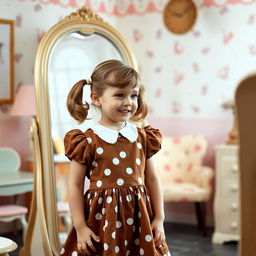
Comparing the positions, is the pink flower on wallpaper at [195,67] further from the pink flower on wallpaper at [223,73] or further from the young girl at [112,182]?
the young girl at [112,182]

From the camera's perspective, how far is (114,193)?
2135 millimetres

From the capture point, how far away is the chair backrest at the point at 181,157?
5.27m

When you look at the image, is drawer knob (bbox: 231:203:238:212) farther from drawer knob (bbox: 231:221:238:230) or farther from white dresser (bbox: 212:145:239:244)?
drawer knob (bbox: 231:221:238:230)

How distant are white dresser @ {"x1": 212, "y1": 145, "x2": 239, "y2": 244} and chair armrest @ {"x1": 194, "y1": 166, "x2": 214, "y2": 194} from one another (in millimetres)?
146

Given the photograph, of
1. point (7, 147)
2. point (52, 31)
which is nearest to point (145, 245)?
point (52, 31)

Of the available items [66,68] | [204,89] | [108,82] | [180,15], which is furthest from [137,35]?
[108,82]

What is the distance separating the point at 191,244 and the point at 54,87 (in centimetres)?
210

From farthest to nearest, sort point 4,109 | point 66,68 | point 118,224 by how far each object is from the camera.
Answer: point 4,109 → point 66,68 → point 118,224

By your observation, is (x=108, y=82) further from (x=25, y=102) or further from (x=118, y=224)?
(x=25, y=102)

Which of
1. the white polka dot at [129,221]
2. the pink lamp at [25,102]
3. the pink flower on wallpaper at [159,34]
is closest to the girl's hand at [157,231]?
the white polka dot at [129,221]

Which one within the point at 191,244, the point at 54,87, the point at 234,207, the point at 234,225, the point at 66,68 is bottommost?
the point at 191,244

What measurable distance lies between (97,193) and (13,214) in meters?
2.22

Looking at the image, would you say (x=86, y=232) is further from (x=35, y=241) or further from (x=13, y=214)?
(x=13, y=214)

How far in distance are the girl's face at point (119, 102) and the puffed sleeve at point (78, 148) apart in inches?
5.7
